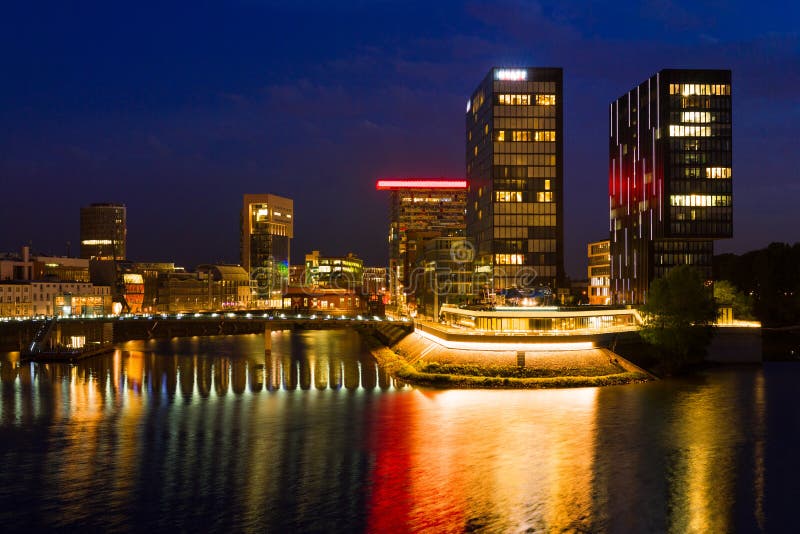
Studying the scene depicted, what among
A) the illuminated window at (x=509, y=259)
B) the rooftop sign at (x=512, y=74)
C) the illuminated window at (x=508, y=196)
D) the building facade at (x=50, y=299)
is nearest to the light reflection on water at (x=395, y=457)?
the illuminated window at (x=509, y=259)

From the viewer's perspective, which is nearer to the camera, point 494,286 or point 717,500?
point 717,500

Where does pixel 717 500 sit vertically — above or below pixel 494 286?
below

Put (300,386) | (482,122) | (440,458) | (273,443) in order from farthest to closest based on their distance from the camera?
(482,122) → (300,386) → (273,443) → (440,458)

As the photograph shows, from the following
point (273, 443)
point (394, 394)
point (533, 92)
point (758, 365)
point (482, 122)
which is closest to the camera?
point (273, 443)

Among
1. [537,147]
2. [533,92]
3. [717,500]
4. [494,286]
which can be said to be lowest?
[717,500]

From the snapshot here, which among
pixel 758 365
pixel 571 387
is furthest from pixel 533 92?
pixel 571 387

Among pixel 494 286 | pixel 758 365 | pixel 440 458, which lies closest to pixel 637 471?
pixel 440 458

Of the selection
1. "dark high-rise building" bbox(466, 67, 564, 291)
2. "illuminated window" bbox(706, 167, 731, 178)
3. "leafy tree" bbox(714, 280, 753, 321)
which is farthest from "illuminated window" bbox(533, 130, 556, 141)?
"leafy tree" bbox(714, 280, 753, 321)

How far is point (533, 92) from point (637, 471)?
346 ft

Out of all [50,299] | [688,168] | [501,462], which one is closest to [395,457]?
[501,462]

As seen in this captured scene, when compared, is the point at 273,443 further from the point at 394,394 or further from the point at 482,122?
the point at 482,122

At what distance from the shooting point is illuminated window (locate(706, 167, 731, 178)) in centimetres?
14338

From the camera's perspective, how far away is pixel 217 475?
143ft

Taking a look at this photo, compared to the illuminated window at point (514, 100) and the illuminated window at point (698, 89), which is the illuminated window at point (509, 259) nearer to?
the illuminated window at point (514, 100)
